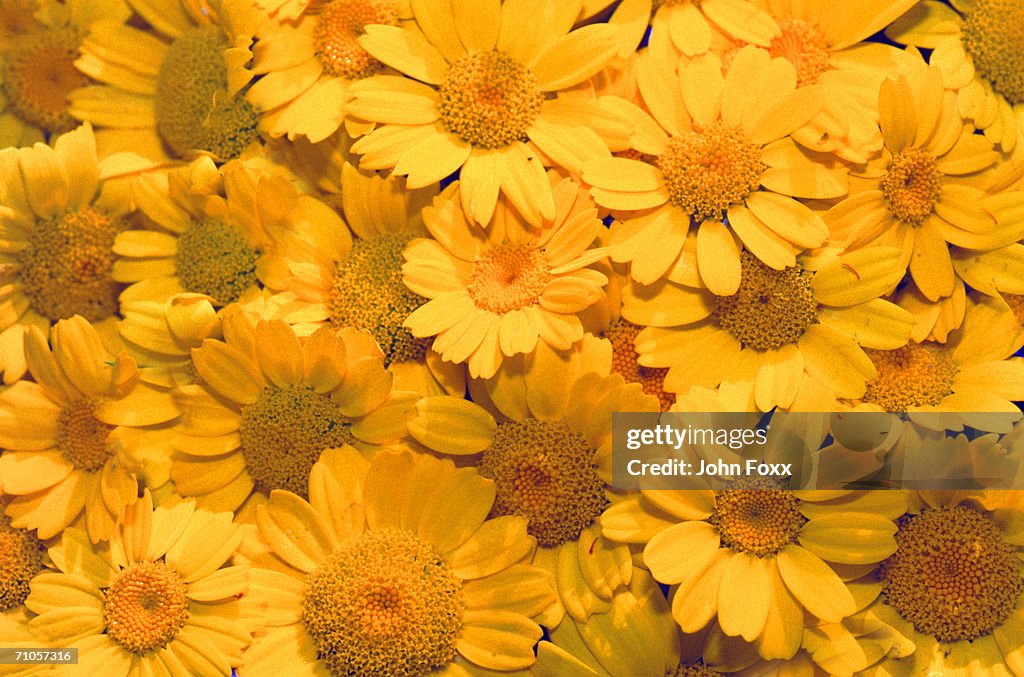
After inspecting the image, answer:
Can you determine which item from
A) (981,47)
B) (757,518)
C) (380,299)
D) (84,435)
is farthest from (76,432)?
(981,47)

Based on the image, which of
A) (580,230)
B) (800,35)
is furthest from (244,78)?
(800,35)

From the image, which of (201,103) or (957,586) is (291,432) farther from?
(957,586)

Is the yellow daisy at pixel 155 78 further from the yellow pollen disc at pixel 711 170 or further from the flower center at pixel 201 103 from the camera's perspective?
the yellow pollen disc at pixel 711 170

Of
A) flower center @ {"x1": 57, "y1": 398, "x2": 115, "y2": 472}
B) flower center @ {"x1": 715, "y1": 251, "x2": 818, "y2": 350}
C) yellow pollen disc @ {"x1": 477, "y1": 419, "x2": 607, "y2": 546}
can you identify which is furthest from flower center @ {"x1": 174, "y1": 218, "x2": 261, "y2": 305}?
flower center @ {"x1": 715, "y1": 251, "x2": 818, "y2": 350}

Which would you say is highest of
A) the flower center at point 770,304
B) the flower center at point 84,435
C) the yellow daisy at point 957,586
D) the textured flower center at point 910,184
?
the textured flower center at point 910,184

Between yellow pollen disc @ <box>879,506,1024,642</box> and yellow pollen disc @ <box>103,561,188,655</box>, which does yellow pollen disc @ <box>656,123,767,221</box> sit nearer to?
yellow pollen disc @ <box>879,506,1024,642</box>

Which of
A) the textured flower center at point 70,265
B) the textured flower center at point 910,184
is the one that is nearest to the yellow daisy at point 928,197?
the textured flower center at point 910,184
